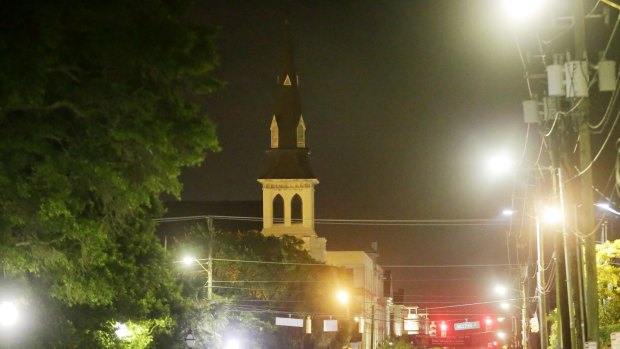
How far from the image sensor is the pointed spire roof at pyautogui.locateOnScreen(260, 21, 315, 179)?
10131cm

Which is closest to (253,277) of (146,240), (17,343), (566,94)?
(146,240)

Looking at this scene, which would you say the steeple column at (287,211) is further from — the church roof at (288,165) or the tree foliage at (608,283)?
the tree foliage at (608,283)

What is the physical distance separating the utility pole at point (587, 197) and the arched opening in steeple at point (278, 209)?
3241 inches

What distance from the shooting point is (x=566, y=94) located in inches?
756

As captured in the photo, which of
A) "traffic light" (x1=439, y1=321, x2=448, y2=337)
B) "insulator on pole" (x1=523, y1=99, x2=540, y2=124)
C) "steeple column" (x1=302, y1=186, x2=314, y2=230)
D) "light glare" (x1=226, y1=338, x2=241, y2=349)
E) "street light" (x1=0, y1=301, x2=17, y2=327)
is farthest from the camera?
"steeple column" (x1=302, y1=186, x2=314, y2=230)

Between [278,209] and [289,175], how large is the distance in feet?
13.2

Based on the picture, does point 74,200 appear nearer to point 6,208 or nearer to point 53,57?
point 6,208

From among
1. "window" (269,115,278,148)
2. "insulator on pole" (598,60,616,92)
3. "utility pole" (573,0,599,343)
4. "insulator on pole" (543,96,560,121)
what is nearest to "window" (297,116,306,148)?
"window" (269,115,278,148)

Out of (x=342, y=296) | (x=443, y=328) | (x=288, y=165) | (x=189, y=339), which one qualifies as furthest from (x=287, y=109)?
(x=189, y=339)

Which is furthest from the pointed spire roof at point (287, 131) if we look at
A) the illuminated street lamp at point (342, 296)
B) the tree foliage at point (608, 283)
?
the tree foliage at point (608, 283)

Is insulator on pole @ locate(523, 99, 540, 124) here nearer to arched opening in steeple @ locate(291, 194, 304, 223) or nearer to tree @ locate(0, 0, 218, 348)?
tree @ locate(0, 0, 218, 348)

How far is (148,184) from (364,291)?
8919 cm

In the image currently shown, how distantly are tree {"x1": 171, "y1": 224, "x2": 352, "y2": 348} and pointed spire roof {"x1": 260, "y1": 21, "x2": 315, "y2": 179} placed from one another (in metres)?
31.3

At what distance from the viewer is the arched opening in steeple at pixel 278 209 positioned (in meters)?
103
